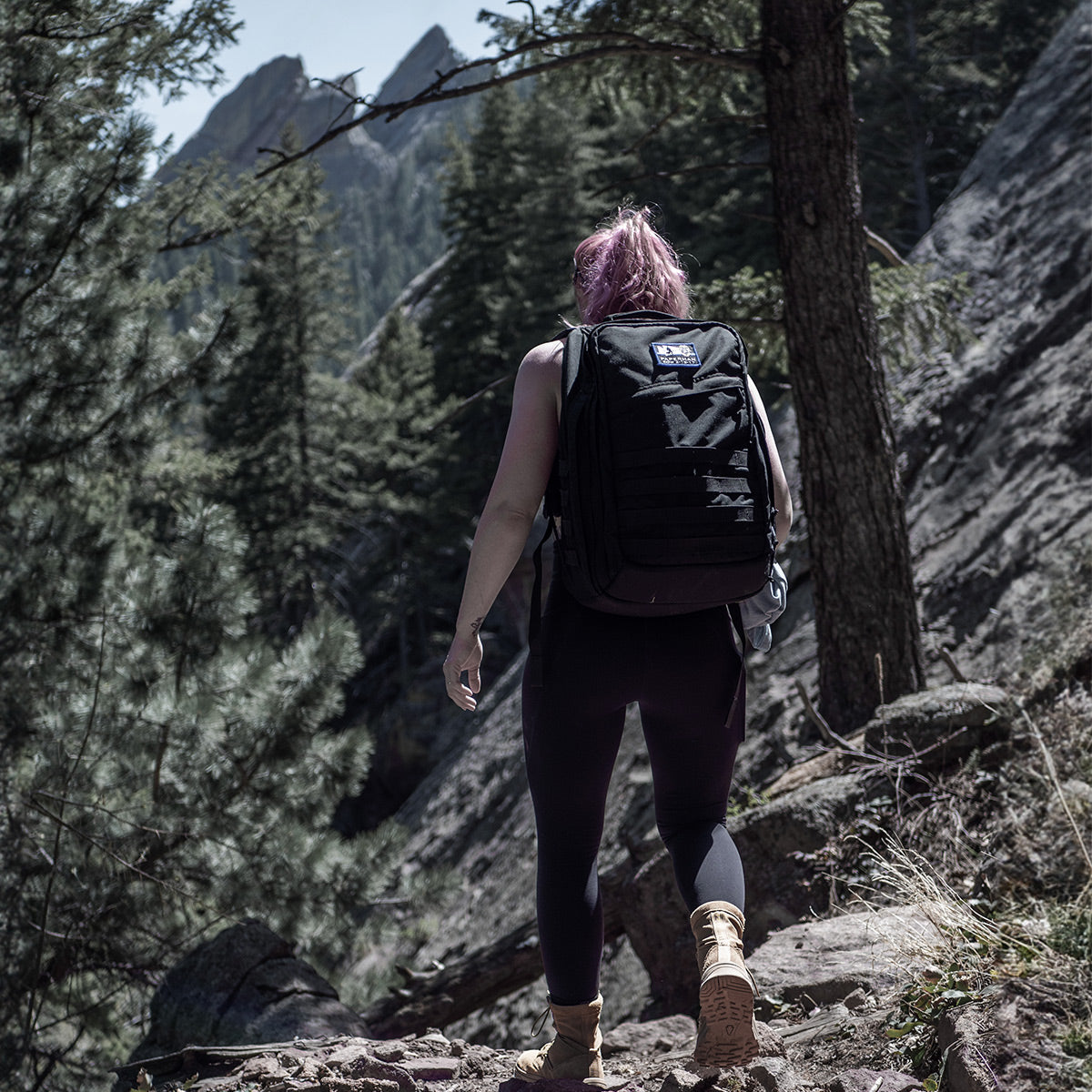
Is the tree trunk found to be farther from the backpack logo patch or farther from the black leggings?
the backpack logo patch

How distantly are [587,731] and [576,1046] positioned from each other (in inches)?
28.4

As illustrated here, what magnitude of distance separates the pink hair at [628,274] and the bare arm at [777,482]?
11.4 inches

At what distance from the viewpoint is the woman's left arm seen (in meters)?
2.15

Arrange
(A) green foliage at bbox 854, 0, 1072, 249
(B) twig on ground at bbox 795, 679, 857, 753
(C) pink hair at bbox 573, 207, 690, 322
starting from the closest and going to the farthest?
1. (C) pink hair at bbox 573, 207, 690, 322
2. (B) twig on ground at bbox 795, 679, 857, 753
3. (A) green foliage at bbox 854, 0, 1072, 249

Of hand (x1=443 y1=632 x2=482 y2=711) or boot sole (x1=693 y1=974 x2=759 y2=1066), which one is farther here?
hand (x1=443 y1=632 x2=482 y2=711)

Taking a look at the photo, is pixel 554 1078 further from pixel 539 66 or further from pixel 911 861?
pixel 539 66

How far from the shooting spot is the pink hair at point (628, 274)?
2.33 m

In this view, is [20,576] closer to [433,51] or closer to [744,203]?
[744,203]

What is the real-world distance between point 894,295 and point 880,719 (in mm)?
2507

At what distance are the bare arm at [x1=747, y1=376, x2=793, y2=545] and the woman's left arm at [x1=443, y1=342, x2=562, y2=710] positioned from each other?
0.46 m

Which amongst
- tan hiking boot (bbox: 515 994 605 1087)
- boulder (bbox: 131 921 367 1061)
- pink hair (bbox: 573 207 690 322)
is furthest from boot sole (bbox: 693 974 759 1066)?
boulder (bbox: 131 921 367 1061)

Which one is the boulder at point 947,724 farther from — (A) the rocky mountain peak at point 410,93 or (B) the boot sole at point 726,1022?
(A) the rocky mountain peak at point 410,93

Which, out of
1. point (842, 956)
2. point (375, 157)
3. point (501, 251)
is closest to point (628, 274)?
point (842, 956)

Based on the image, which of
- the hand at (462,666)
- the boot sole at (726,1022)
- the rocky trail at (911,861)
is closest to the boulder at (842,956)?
the rocky trail at (911,861)
